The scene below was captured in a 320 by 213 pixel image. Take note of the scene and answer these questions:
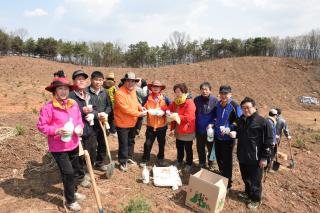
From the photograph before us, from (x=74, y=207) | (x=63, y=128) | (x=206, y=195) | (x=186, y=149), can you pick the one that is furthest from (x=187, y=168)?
(x=63, y=128)

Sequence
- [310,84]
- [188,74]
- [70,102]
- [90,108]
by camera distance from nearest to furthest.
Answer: [70,102] → [90,108] → [310,84] → [188,74]

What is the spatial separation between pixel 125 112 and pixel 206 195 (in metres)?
2.24

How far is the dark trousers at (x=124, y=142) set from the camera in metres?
5.66

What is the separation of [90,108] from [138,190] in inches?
71.2

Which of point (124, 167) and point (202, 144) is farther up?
point (202, 144)

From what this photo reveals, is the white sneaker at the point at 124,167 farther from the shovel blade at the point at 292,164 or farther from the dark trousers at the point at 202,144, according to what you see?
the shovel blade at the point at 292,164

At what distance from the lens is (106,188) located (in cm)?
517

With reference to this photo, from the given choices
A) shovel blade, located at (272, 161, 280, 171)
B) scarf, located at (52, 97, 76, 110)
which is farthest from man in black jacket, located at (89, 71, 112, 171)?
shovel blade, located at (272, 161, 280, 171)

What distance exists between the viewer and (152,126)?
19.4 feet

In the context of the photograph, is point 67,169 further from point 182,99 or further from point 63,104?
point 182,99

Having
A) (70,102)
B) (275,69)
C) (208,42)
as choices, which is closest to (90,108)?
(70,102)

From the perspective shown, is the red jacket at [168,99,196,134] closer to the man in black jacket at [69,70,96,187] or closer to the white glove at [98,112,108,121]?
the white glove at [98,112,108,121]

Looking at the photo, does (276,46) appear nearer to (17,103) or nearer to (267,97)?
(267,97)

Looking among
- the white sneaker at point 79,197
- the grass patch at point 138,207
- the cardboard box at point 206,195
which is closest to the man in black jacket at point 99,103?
the white sneaker at point 79,197
